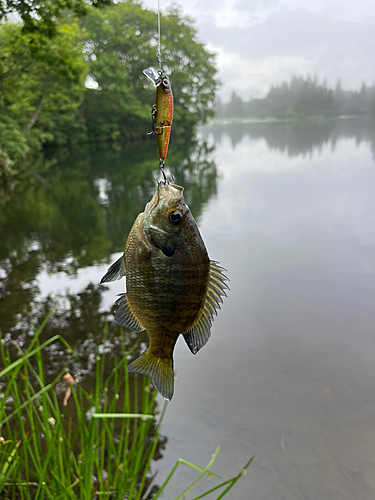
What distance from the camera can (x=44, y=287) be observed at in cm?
1112

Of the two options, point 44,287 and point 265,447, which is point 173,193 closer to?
point 265,447

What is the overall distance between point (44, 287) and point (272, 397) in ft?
22.6

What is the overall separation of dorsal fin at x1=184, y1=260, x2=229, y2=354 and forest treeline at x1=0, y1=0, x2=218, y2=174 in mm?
6218

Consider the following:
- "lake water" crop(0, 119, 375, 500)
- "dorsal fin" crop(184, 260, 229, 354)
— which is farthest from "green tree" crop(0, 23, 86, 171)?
"dorsal fin" crop(184, 260, 229, 354)

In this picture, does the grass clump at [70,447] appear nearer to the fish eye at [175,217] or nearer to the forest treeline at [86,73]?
the fish eye at [175,217]

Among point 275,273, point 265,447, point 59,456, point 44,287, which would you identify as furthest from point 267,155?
point 59,456

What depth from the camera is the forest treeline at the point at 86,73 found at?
1121 cm

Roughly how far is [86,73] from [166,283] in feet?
128

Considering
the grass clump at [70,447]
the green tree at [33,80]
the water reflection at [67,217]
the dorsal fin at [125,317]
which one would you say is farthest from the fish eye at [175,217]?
the water reflection at [67,217]

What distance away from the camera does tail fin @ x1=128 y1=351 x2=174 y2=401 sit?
1.18 metres

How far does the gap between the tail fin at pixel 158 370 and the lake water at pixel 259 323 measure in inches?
221

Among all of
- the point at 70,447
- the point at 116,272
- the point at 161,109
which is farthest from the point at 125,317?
the point at 70,447

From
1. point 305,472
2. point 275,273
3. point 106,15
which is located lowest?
point 305,472

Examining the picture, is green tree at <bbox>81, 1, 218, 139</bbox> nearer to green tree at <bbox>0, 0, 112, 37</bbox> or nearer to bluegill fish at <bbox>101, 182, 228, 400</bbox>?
green tree at <bbox>0, 0, 112, 37</bbox>
